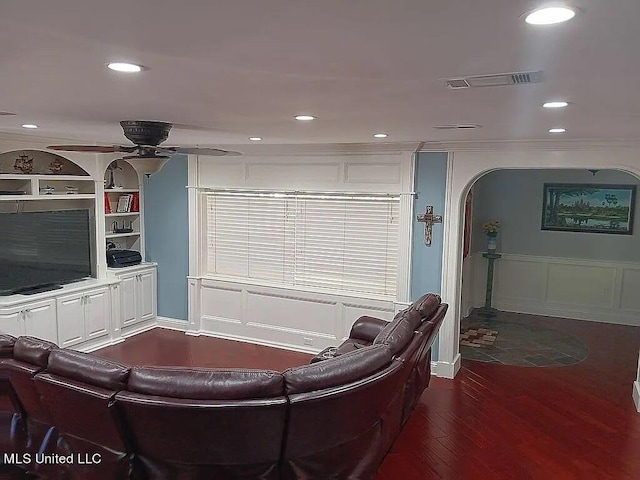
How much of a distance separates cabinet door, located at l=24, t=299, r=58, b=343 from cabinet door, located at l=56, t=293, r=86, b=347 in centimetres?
7

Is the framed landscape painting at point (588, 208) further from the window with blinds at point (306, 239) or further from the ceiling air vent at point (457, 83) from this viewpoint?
the ceiling air vent at point (457, 83)

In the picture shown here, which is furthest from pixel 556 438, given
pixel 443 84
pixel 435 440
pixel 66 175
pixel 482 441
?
pixel 66 175

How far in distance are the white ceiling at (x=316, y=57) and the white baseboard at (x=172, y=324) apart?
166 inches

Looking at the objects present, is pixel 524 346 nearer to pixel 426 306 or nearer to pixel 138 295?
pixel 426 306

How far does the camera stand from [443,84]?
1.98 m

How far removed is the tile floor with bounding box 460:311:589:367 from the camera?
5754 millimetres

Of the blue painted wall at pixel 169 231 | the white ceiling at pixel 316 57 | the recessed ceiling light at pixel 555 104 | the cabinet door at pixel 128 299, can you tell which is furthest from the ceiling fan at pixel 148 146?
the cabinet door at pixel 128 299

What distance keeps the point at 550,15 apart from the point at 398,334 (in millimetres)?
2659

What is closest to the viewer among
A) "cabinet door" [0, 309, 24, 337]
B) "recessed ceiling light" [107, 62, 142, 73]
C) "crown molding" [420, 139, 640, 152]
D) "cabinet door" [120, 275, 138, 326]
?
"recessed ceiling light" [107, 62, 142, 73]

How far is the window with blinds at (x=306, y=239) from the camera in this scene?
574 cm

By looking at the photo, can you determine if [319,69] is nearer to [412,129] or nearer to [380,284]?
[412,129]

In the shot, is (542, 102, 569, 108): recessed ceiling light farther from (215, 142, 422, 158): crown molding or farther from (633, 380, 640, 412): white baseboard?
(633, 380, 640, 412): white baseboard

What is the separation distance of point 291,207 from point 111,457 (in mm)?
3757

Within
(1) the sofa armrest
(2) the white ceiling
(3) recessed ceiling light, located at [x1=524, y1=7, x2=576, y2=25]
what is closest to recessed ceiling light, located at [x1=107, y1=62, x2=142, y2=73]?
(2) the white ceiling
